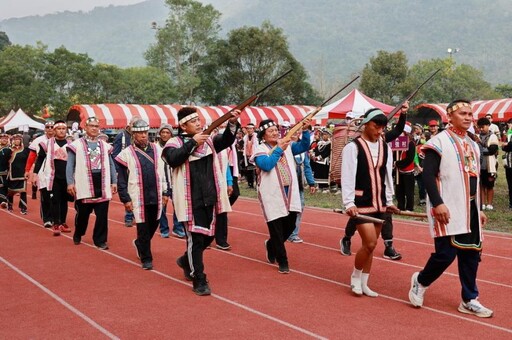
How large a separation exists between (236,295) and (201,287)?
368 millimetres

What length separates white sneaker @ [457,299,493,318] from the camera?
5559mm

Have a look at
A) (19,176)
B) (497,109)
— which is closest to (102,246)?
(19,176)

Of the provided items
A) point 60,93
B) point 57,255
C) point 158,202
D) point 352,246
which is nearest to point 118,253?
point 57,255

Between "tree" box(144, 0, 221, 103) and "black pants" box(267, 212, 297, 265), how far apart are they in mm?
56199

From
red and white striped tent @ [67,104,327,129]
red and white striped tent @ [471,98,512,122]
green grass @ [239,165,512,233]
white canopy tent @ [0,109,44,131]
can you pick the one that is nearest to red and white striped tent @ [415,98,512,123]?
red and white striped tent @ [471,98,512,122]

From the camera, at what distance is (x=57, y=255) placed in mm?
8906

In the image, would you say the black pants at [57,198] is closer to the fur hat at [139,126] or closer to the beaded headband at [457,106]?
the fur hat at [139,126]

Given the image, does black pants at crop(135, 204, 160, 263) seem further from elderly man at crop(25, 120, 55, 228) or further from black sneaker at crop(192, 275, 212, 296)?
elderly man at crop(25, 120, 55, 228)

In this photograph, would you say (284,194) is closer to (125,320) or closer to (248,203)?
(125,320)

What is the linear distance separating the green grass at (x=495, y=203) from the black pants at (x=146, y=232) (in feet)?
19.2

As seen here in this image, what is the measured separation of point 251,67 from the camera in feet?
200

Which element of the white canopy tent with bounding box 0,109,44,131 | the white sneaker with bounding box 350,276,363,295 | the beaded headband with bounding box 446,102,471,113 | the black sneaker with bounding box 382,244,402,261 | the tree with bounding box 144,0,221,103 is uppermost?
the tree with bounding box 144,0,221,103

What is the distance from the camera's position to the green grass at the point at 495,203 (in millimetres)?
11078

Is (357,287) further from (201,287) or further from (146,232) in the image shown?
(146,232)
